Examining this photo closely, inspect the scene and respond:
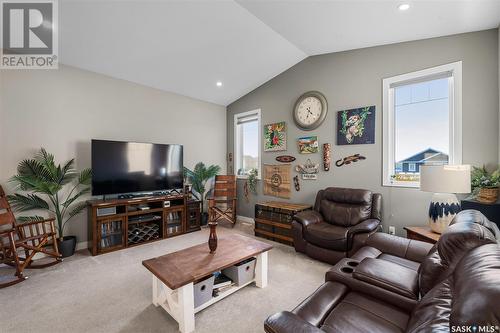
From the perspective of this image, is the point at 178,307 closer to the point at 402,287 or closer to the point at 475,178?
the point at 402,287

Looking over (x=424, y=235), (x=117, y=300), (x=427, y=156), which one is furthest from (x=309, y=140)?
(x=117, y=300)

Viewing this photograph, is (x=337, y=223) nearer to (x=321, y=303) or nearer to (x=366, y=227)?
(x=366, y=227)

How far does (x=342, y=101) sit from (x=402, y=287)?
116 inches

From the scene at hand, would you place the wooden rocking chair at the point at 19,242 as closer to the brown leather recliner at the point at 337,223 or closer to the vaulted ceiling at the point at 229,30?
the vaulted ceiling at the point at 229,30

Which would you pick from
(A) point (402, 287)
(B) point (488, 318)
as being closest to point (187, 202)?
(A) point (402, 287)

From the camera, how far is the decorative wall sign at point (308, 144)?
3884 mm

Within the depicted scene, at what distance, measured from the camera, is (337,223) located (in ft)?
10.3

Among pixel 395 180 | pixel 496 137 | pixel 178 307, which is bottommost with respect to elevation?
pixel 178 307

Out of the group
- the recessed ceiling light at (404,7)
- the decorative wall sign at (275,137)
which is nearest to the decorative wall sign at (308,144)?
the decorative wall sign at (275,137)

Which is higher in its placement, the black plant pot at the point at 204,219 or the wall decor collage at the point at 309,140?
the wall decor collage at the point at 309,140

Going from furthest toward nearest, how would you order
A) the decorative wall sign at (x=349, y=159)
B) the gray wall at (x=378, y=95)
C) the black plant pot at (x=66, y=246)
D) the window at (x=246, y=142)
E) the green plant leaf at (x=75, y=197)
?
the window at (x=246, y=142)
the decorative wall sign at (x=349, y=159)
the green plant leaf at (x=75, y=197)
the black plant pot at (x=66, y=246)
the gray wall at (x=378, y=95)

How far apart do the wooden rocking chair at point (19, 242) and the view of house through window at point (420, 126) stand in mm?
4818

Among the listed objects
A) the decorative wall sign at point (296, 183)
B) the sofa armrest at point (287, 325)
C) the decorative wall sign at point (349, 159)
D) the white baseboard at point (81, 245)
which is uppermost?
the decorative wall sign at point (349, 159)

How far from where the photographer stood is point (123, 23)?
268cm
